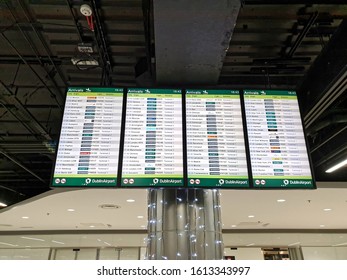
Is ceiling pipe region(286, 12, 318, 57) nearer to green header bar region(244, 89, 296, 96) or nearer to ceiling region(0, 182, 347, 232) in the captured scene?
green header bar region(244, 89, 296, 96)

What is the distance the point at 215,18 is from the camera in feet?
7.64

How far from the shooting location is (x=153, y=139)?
8.09ft

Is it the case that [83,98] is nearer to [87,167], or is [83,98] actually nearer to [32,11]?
[87,167]

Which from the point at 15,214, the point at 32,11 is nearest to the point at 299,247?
the point at 15,214

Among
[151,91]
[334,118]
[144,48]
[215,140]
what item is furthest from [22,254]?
[334,118]

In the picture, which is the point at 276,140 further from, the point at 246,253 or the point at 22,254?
the point at 22,254

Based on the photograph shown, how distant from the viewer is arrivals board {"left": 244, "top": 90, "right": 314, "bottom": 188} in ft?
7.63

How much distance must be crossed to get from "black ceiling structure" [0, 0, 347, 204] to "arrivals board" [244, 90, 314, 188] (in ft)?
1.70

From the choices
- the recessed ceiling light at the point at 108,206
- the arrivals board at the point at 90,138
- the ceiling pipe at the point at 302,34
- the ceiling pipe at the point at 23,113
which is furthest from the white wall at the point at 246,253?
the arrivals board at the point at 90,138

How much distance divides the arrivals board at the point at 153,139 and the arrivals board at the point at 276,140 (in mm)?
650

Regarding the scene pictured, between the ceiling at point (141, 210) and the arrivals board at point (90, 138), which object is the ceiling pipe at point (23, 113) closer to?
the ceiling at point (141, 210)

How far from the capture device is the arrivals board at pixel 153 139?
7.48ft

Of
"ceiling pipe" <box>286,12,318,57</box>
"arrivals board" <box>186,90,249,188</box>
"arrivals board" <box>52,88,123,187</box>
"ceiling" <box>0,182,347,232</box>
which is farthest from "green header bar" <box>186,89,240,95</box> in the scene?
"ceiling" <box>0,182,347,232</box>
